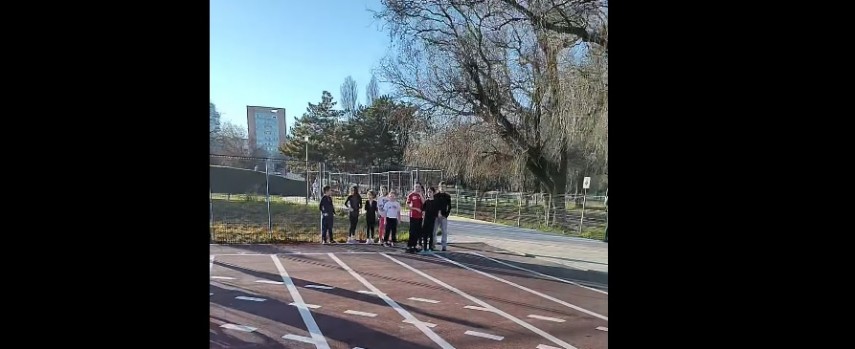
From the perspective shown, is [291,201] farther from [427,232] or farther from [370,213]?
[427,232]

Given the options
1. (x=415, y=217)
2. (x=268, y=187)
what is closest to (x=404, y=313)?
(x=415, y=217)

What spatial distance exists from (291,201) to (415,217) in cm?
436

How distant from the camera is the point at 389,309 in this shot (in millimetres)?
5129

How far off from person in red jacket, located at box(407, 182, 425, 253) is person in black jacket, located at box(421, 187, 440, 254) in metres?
0.10

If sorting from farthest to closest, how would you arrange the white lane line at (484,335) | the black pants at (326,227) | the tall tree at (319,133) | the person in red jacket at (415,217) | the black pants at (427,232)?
A: 1. the tall tree at (319,133)
2. the black pants at (326,227)
3. the black pants at (427,232)
4. the person in red jacket at (415,217)
5. the white lane line at (484,335)

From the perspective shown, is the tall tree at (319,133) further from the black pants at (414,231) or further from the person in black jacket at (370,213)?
the black pants at (414,231)

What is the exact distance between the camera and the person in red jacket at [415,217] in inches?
385

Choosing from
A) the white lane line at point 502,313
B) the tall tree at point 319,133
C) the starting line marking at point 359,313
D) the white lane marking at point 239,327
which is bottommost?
the white lane line at point 502,313

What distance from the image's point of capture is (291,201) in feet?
42.0

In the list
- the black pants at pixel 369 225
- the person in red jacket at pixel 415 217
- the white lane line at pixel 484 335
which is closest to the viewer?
the white lane line at pixel 484 335

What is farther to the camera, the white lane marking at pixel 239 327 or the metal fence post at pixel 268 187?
the metal fence post at pixel 268 187

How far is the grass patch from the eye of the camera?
1085 cm

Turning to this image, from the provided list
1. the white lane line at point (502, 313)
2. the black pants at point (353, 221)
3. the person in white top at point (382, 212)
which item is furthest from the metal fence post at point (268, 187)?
the white lane line at point (502, 313)
